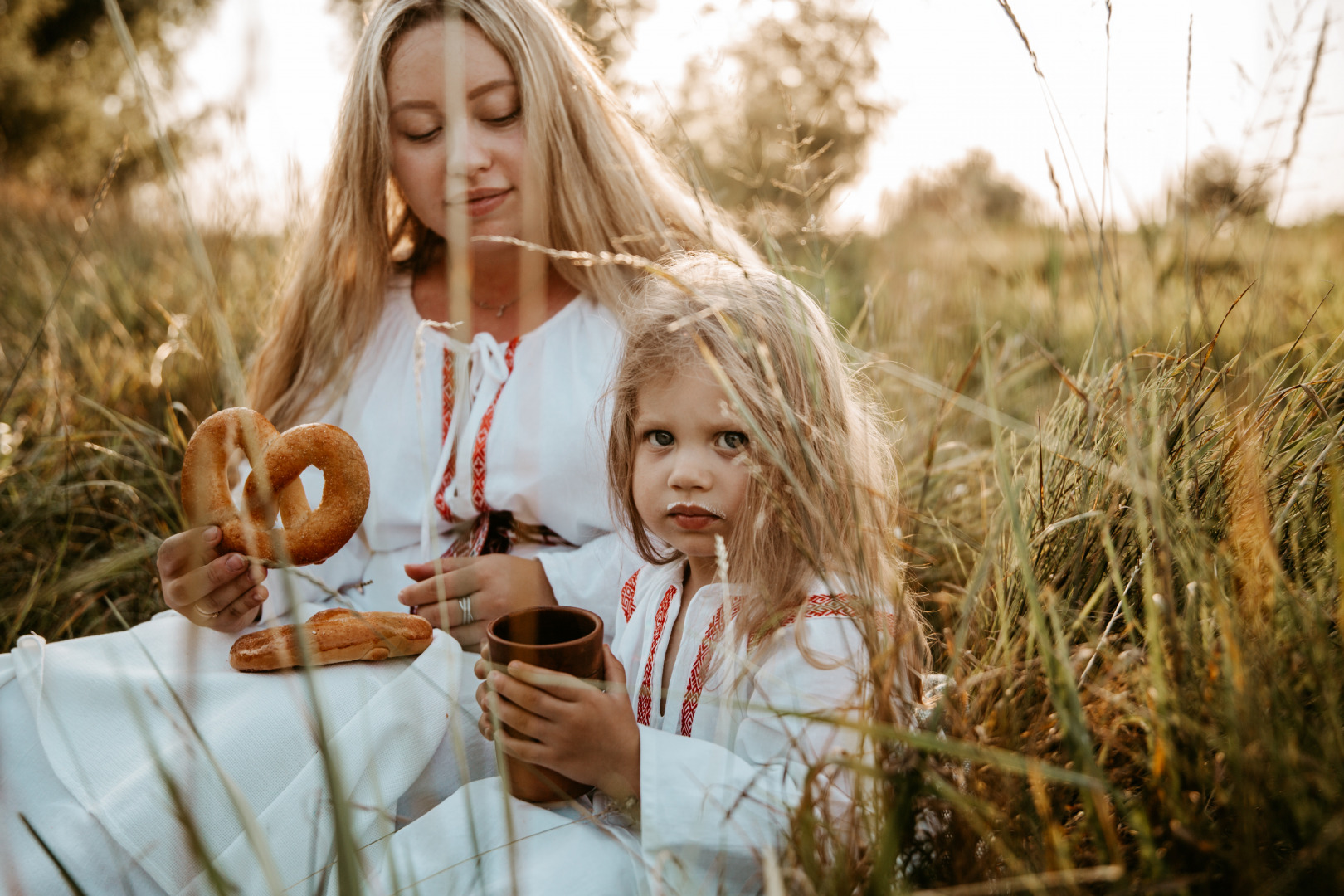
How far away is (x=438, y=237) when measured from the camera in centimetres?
280

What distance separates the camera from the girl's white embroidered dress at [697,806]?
128 centimetres

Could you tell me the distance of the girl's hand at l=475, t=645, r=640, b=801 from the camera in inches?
49.3

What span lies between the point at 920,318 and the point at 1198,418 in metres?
2.29

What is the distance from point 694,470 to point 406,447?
1.22 metres

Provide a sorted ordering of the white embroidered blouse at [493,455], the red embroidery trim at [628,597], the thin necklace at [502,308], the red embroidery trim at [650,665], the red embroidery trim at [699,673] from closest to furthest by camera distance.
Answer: the red embroidery trim at [699,673] → the red embroidery trim at [650,665] → the red embroidery trim at [628,597] → the white embroidered blouse at [493,455] → the thin necklace at [502,308]

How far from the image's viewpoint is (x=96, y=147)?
1623 cm

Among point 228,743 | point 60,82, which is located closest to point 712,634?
point 228,743

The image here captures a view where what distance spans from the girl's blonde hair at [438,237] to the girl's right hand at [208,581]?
80 centimetres

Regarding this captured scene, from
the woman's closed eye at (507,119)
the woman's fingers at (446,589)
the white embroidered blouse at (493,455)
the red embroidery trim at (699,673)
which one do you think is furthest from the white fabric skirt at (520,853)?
the woman's closed eye at (507,119)

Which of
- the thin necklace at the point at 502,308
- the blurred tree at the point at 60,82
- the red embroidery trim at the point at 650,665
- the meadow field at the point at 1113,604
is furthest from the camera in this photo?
the blurred tree at the point at 60,82

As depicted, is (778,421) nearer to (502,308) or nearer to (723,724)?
(723,724)

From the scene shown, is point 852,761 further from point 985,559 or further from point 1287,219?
point 1287,219

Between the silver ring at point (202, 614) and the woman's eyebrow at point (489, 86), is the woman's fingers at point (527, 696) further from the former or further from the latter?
the woman's eyebrow at point (489, 86)

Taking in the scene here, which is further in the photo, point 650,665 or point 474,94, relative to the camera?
point 474,94
